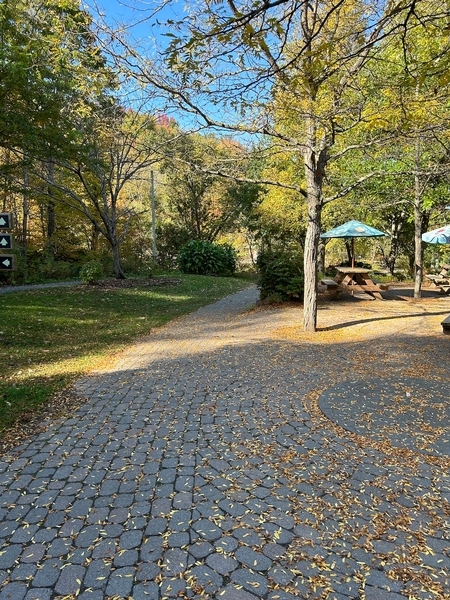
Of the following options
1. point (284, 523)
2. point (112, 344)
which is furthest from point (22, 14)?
point (284, 523)

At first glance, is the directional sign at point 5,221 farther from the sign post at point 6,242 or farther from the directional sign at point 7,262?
the directional sign at point 7,262

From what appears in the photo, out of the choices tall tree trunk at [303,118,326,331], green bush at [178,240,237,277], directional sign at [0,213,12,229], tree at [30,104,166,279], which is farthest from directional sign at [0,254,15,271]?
green bush at [178,240,237,277]

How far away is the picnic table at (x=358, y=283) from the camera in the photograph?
11117 millimetres

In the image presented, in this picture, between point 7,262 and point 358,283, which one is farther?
point 358,283

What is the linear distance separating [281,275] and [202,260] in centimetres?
1116

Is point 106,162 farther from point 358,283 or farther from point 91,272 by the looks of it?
point 358,283

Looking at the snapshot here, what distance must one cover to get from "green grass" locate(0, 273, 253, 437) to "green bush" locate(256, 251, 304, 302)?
2137 millimetres

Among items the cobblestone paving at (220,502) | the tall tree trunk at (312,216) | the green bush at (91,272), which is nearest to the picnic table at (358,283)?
the tall tree trunk at (312,216)

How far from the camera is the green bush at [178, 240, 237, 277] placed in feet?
67.1

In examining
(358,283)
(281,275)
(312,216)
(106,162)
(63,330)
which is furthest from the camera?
(106,162)

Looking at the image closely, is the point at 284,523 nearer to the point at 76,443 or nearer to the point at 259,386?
the point at 76,443

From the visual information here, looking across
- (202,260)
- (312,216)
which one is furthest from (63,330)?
(202,260)

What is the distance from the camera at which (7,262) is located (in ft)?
14.1

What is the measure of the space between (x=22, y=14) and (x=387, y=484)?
8.84 metres
